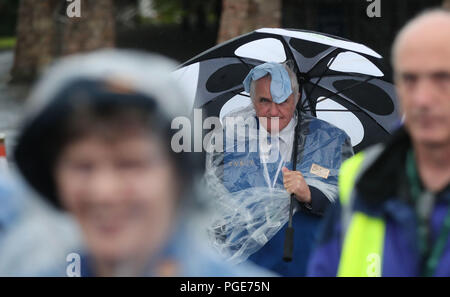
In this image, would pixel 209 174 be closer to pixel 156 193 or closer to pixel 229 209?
pixel 229 209

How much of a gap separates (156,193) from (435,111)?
714mm

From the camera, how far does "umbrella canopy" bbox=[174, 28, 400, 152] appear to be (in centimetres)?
371

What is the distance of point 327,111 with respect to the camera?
392 centimetres

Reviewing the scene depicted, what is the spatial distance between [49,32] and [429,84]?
16.2 metres

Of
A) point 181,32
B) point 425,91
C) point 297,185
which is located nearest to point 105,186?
point 425,91

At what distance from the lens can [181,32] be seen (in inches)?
1086

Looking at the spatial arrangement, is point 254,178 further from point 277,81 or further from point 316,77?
point 316,77

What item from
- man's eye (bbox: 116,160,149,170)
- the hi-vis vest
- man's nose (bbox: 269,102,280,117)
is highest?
man's eye (bbox: 116,160,149,170)

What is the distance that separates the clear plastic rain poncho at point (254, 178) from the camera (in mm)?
3334

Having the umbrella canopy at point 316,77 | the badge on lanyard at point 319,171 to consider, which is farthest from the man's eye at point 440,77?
the umbrella canopy at point 316,77

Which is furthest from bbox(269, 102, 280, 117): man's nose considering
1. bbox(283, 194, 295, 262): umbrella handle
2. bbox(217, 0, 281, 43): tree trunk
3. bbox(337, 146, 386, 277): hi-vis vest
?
bbox(217, 0, 281, 43): tree trunk

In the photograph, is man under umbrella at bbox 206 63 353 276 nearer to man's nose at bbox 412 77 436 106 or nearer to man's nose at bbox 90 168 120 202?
man's nose at bbox 412 77 436 106

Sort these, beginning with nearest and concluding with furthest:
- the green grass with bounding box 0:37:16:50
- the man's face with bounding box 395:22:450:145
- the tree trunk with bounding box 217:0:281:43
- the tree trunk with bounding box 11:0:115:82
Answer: the man's face with bounding box 395:22:450:145
the tree trunk with bounding box 217:0:281:43
the tree trunk with bounding box 11:0:115:82
the green grass with bounding box 0:37:16:50

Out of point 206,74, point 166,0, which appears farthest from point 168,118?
point 166,0
